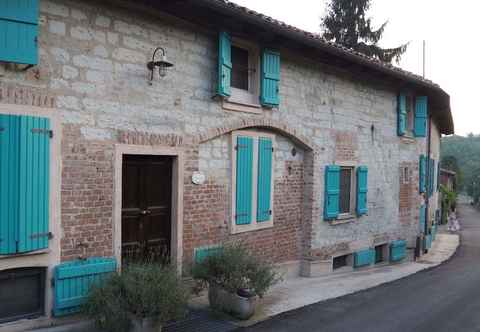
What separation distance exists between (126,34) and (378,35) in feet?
56.7

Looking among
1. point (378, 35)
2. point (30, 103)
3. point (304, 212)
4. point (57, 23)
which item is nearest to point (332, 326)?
point (304, 212)

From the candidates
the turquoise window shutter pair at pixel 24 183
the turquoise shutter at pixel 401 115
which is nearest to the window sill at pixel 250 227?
the turquoise window shutter pair at pixel 24 183

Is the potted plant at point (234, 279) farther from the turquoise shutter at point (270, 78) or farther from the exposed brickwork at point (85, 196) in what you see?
the turquoise shutter at point (270, 78)

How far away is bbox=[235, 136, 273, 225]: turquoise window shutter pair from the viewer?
23.6 feet

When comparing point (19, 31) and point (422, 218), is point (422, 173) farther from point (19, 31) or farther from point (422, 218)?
point (19, 31)

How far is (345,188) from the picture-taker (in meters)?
10.1

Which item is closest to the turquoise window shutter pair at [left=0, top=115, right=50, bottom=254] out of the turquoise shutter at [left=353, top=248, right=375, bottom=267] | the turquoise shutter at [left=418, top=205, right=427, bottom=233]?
the turquoise shutter at [left=353, top=248, right=375, bottom=267]

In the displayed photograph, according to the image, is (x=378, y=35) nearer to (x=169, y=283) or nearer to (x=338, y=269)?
(x=338, y=269)

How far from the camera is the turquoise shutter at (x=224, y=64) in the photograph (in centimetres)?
661

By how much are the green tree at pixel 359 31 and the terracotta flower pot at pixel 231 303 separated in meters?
17.0

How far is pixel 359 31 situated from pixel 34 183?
18.7 m

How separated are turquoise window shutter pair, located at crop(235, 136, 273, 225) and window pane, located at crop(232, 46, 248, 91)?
98cm

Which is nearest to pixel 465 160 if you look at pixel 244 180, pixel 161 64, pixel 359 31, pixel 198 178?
pixel 359 31

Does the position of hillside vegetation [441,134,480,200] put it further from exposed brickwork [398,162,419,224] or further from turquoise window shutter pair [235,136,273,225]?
turquoise window shutter pair [235,136,273,225]
